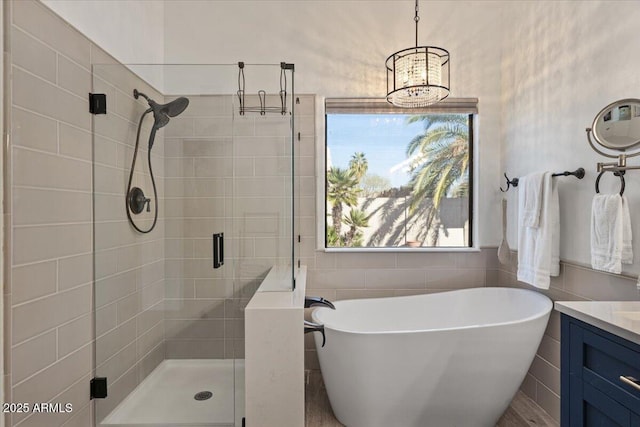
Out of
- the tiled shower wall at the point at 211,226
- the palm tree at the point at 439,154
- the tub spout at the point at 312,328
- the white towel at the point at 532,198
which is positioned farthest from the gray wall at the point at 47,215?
the white towel at the point at 532,198

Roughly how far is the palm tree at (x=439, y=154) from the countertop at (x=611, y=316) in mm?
1568

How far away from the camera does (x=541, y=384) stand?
227 centimetres

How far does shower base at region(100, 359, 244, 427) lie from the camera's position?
1760 mm

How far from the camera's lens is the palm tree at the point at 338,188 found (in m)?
2.84

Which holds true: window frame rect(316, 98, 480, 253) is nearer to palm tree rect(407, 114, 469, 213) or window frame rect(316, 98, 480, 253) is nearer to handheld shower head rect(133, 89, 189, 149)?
palm tree rect(407, 114, 469, 213)

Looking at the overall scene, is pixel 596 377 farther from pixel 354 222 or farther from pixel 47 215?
pixel 47 215

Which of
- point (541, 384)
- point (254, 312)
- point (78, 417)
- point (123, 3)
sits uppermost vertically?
point (123, 3)

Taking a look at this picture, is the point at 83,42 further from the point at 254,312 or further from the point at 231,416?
the point at 231,416

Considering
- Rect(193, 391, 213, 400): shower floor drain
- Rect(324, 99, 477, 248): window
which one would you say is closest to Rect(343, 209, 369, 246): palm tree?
Rect(324, 99, 477, 248): window

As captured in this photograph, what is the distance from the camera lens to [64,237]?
1.56 meters

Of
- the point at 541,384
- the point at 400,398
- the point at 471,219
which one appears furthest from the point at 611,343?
the point at 471,219

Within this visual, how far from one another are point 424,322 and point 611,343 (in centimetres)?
152

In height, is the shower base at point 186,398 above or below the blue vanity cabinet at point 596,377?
below

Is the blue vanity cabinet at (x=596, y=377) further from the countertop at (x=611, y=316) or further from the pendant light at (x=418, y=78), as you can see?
the pendant light at (x=418, y=78)
